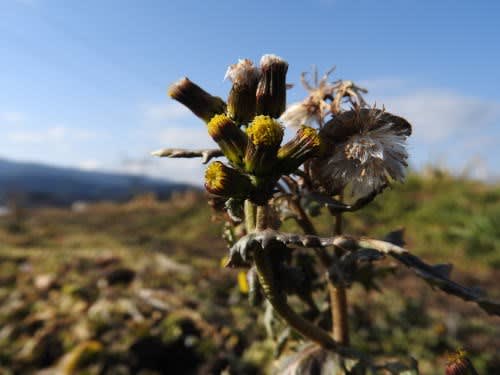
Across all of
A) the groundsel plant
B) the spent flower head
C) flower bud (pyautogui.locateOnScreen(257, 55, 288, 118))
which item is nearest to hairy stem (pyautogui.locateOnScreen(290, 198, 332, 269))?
the groundsel plant

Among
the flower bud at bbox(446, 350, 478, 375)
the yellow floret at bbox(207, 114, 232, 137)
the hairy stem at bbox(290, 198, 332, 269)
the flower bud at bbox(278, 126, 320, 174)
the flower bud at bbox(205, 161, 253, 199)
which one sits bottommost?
the flower bud at bbox(446, 350, 478, 375)

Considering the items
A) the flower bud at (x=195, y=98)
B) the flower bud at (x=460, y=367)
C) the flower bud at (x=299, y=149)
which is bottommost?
the flower bud at (x=460, y=367)

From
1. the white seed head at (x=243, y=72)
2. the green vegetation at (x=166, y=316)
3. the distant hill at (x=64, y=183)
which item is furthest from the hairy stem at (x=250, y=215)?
the distant hill at (x=64, y=183)

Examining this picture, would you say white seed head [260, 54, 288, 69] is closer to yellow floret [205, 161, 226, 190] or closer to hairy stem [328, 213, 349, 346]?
yellow floret [205, 161, 226, 190]

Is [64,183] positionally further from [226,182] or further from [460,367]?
[460,367]

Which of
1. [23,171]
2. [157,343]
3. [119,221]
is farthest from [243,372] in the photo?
[23,171]

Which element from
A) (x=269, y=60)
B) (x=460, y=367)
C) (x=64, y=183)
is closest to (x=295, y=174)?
(x=269, y=60)

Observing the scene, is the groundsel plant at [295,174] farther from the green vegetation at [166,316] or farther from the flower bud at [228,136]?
the green vegetation at [166,316]
